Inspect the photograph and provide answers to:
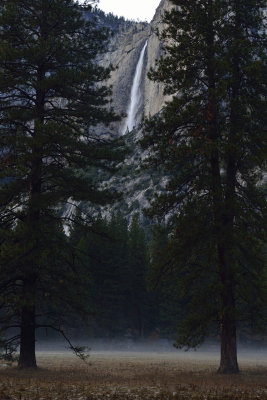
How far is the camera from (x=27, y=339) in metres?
16.9

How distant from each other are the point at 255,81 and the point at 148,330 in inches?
1800

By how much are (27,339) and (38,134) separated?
7.48 m

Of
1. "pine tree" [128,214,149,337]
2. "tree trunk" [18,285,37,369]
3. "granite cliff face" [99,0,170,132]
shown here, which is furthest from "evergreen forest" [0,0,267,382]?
"granite cliff face" [99,0,170,132]

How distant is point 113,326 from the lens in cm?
5450

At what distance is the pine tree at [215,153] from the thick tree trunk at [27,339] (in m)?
5.50

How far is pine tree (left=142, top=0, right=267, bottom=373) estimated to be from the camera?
1600 centimetres

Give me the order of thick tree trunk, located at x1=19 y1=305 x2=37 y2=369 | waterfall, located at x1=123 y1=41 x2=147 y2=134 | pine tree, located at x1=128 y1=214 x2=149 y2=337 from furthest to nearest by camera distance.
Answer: waterfall, located at x1=123 y1=41 x2=147 y2=134
pine tree, located at x1=128 y1=214 x2=149 y2=337
thick tree trunk, located at x1=19 y1=305 x2=37 y2=369

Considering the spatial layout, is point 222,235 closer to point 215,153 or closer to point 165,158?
point 215,153

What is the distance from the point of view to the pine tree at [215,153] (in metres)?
16.0

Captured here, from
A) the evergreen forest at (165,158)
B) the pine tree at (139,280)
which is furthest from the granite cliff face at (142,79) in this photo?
the evergreen forest at (165,158)

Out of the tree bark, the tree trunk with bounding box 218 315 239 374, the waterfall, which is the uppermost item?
the waterfall

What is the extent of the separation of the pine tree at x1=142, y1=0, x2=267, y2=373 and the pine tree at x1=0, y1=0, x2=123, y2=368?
2.85 m

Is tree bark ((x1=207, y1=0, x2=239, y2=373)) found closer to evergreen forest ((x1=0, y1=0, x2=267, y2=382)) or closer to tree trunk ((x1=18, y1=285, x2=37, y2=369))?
evergreen forest ((x1=0, y1=0, x2=267, y2=382))

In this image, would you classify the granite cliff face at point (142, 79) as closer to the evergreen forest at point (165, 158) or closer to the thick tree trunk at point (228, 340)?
the evergreen forest at point (165, 158)
